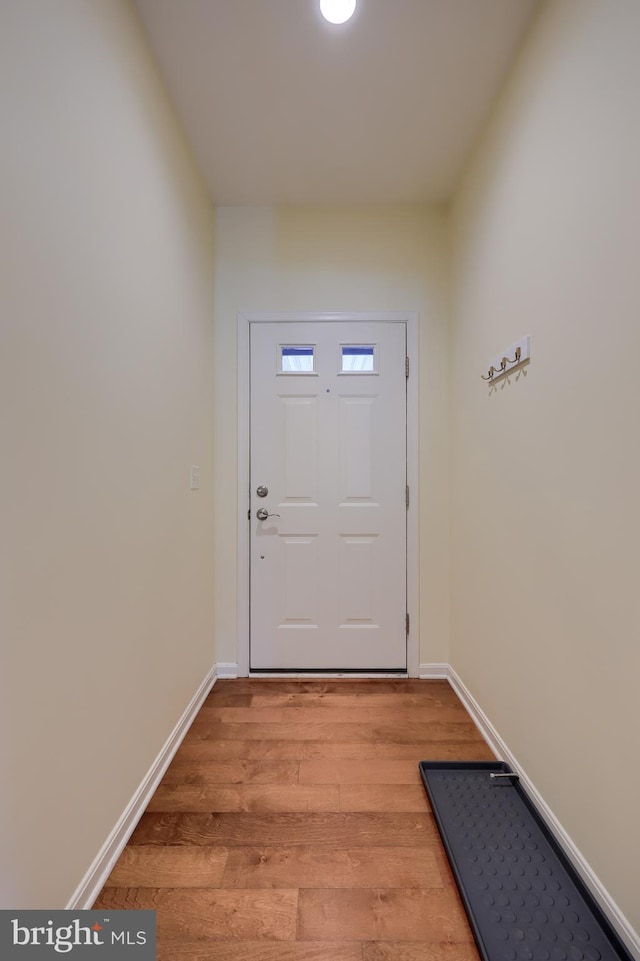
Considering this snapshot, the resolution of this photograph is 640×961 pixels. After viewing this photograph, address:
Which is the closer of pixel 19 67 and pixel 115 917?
pixel 19 67

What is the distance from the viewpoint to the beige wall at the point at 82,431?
857 mm

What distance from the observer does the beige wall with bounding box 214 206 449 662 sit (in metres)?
2.33

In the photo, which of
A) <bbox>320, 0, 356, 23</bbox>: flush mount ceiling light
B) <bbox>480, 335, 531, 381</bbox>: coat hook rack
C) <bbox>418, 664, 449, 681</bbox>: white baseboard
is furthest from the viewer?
<bbox>418, 664, 449, 681</bbox>: white baseboard

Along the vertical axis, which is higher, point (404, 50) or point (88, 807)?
point (404, 50)

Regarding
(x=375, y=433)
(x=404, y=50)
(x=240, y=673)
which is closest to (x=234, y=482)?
(x=375, y=433)

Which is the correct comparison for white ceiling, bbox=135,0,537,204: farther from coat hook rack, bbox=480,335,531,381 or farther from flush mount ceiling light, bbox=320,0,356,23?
coat hook rack, bbox=480,335,531,381

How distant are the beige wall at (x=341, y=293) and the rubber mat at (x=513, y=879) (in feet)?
3.05

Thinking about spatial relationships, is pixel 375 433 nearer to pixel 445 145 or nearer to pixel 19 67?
pixel 445 145

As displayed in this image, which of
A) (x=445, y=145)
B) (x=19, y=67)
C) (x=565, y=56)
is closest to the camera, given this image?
(x=19, y=67)

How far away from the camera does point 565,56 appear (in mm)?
1224

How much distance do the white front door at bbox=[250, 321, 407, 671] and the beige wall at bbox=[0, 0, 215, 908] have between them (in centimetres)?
70

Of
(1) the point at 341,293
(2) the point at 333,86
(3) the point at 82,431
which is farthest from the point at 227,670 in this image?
(2) the point at 333,86

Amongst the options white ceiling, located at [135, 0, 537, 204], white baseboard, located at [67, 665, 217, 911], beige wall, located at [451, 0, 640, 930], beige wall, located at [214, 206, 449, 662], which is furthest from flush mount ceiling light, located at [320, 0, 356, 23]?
white baseboard, located at [67, 665, 217, 911]

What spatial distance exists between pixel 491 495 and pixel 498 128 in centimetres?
157
